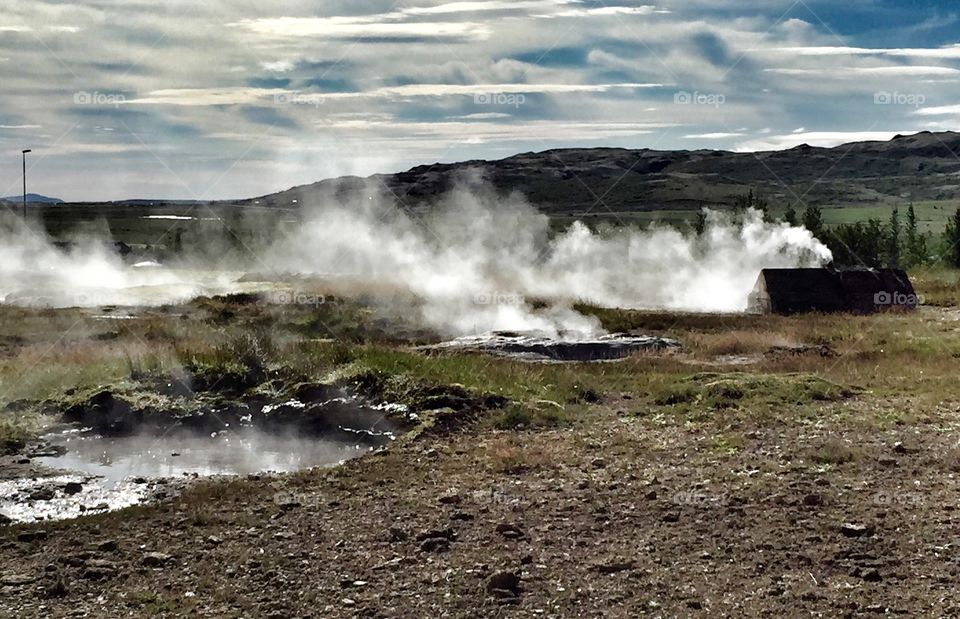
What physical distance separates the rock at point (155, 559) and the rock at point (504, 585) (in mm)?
3561

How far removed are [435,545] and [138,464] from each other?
6845mm

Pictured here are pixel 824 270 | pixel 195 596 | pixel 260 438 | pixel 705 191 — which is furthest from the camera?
pixel 705 191

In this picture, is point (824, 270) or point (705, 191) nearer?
point (824, 270)

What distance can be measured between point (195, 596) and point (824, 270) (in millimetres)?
38126

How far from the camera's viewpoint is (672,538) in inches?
424

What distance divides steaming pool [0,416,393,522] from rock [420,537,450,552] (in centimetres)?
442

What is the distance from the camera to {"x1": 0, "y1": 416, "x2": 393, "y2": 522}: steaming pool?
13039 mm

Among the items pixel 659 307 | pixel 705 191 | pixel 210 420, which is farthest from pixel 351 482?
pixel 705 191

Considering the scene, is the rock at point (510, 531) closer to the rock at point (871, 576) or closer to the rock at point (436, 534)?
the rock at point (436, 534)

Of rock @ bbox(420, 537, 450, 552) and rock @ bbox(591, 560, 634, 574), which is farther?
rock @ bbox(420, 537, 450, 552)

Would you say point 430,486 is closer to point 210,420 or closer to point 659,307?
point 210,420

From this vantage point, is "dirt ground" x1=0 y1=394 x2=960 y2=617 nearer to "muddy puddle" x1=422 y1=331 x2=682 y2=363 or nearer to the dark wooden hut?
"muddy puddle" x1=422 y1=331 x2=682 y2=363

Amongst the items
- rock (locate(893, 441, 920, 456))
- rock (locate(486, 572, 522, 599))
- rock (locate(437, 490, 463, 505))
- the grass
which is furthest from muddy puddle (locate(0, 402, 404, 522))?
rock (locate(893, 441, 920, 456))

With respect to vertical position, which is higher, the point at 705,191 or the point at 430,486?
the point at 705,191
